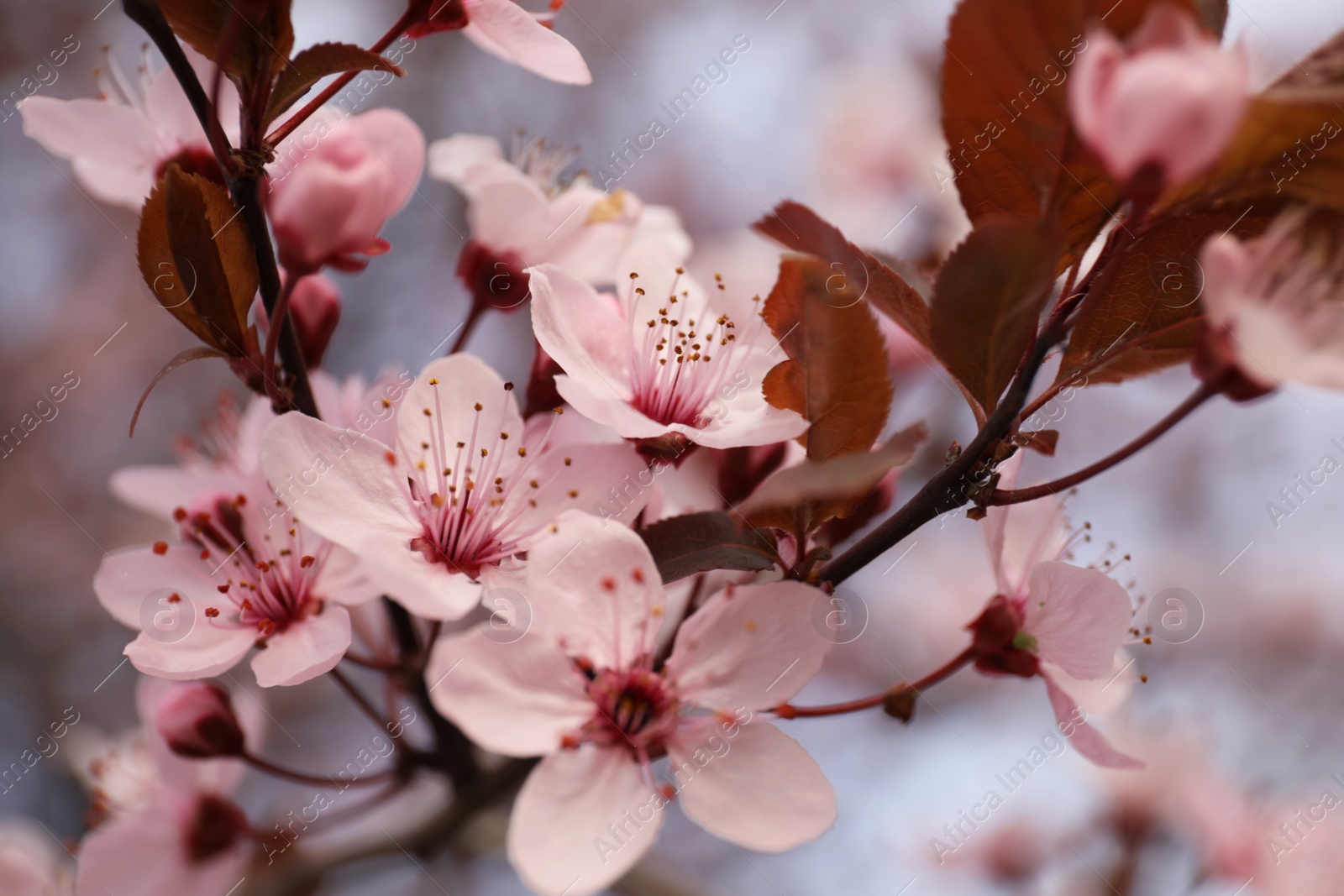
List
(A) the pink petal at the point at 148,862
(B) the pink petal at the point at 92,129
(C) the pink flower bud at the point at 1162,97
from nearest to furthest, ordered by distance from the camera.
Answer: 1. (C) the pink flower bud at the point at 1162,97
2. (B) the pink petal at the point at 92,129
3. (A) the pink petal at the point at 148,862

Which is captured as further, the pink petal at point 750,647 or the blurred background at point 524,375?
the blurred background at point 524,375

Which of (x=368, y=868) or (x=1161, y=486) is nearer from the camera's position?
(x=368, y=868)

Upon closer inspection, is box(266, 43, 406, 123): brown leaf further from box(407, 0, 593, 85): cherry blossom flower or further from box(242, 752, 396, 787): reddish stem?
box(242, 752, 396, 787): reddish stem

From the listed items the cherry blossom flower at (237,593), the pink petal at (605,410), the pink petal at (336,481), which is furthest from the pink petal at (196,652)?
the pink petal at (605,410)

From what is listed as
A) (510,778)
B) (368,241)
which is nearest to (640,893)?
(510,778)

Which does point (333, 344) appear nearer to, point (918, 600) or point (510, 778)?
point (918, 600)

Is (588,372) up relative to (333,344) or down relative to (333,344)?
up

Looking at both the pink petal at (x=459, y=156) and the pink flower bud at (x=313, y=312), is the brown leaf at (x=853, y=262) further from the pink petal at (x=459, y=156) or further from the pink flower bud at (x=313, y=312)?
the pink flower bud at (x=313, y=312)

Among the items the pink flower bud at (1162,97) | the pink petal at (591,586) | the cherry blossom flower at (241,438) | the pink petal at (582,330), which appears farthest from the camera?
the cherry blossom flower at (241,438)

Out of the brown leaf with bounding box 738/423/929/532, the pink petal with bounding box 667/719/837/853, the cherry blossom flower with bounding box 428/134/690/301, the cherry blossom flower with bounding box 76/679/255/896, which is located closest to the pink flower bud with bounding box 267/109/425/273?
the cherry blossom flower with bounding box 428/134/690/301
